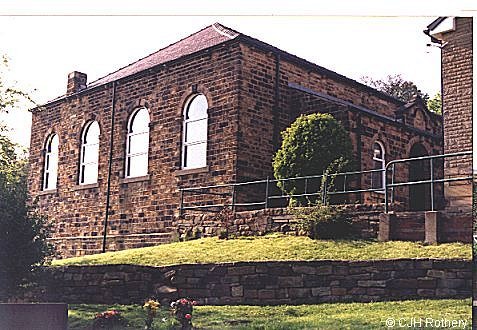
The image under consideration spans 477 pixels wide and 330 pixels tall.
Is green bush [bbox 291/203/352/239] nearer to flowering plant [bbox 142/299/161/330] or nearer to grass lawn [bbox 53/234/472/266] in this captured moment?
grass lawn [bbox 53/234/472/266]

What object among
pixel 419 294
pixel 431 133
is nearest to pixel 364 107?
pixel 431 133

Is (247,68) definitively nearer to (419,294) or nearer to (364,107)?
(364,107)

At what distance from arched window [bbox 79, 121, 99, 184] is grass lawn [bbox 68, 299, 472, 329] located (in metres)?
1.12

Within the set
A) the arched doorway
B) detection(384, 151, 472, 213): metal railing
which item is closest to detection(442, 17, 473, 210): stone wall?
detection(384, 151, 472, 213): metal railing

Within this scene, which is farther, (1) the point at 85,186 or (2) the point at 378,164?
(1) the point at 85,186

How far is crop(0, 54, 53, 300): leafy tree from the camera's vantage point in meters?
5.30

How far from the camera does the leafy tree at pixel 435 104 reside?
17.5 ft

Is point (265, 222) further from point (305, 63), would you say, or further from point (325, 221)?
point (305, 63)

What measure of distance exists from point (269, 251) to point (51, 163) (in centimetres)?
176

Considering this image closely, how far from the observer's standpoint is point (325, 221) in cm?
511

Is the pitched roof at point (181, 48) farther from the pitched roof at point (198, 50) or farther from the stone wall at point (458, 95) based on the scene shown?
the stone wall at point (458, 95)

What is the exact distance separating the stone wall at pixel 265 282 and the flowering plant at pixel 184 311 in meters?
0.05

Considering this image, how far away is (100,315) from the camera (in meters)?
5.15

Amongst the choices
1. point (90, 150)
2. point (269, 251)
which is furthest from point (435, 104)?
point (90, 150)
